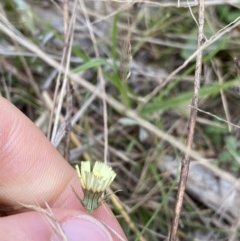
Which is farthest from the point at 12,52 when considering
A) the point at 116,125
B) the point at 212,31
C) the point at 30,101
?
the point at 212,31

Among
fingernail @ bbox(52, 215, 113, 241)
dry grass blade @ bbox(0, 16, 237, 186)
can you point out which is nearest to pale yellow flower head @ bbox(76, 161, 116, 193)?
fingernail @ bbox(52, 215, 113, 241)

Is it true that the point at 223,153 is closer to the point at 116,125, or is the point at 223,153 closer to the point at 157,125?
the point at 157,125

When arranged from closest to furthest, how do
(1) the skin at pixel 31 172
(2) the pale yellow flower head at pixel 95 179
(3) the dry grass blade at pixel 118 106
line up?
(2) the pale yellow flower head at pixel 95 179 → (1) the skin at pixel 31 172 → (3) the dry grass blade at pixel 118 106

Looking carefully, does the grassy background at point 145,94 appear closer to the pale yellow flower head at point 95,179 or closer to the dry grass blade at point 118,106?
the dry grass blade at point 118,106

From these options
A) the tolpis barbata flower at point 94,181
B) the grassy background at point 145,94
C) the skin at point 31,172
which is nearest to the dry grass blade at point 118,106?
the grassy background at point 145,94

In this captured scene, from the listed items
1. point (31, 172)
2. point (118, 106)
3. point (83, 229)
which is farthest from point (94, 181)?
point (118, 106)

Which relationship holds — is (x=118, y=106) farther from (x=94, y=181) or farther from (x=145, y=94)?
(x=94, y=181)

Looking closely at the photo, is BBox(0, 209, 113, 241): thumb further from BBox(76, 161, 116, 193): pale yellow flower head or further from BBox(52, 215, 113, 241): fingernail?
BBox(76, 161, 116, 193): pale yellow flower head
